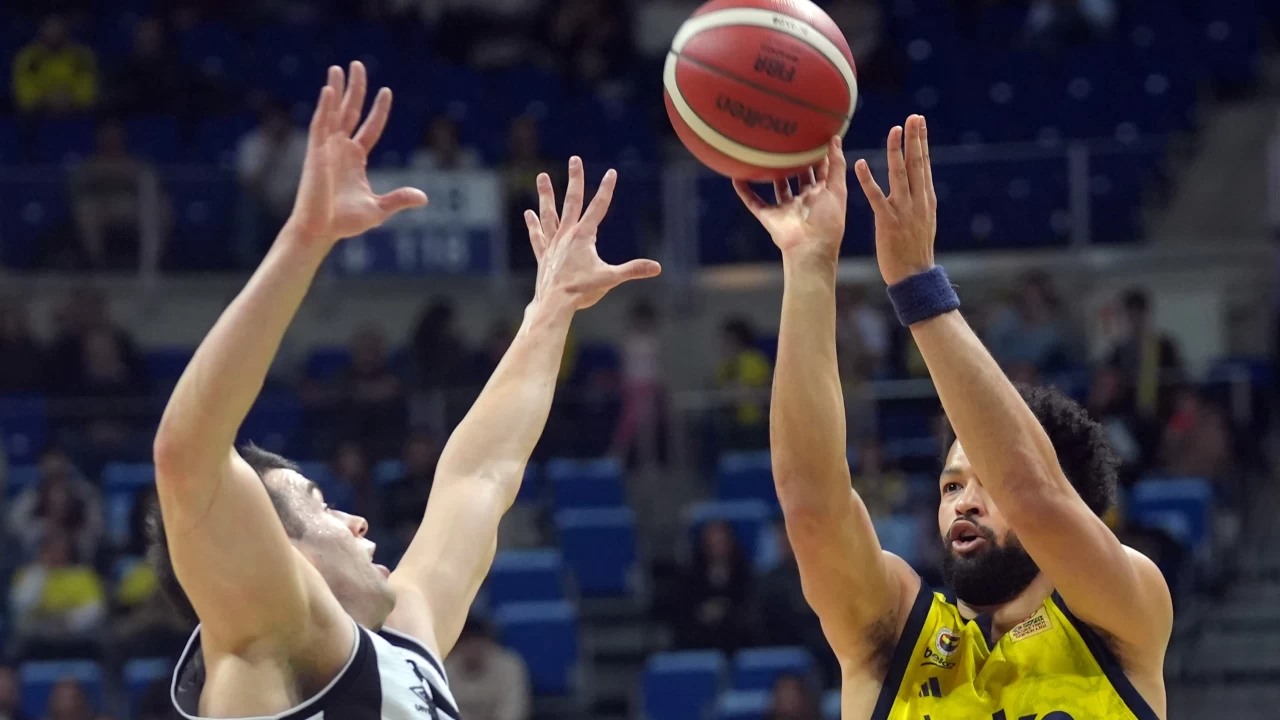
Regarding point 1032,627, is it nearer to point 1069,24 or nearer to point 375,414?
point 375,414

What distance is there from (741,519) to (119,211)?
4.56 m

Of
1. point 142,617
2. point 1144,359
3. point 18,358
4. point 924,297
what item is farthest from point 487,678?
point 924,297


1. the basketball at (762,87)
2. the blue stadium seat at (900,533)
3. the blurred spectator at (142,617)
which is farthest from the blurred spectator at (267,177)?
the basketball at (762,87)

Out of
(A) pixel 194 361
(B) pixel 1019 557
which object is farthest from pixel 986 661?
(A) pixel 194 361

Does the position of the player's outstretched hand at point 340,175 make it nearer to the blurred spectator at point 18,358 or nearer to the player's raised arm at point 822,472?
the player's raised arm at point 822,472

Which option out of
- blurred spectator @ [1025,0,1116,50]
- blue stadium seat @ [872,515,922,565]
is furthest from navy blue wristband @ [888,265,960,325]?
blurred spectator @ [1025,0,1116,50]

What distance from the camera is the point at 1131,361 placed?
10547 mm

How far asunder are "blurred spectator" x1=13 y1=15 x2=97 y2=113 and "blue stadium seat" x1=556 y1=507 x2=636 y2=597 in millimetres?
5542

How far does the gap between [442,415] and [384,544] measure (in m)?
0.96

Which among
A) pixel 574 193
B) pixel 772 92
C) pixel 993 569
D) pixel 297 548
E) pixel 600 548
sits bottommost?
pixel 600 548

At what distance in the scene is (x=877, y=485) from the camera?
992cm

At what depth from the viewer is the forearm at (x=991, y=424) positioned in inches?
132

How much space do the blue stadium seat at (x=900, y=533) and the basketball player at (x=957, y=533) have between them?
5961 mm

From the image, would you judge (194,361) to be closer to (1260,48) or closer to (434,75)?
(434,75)
